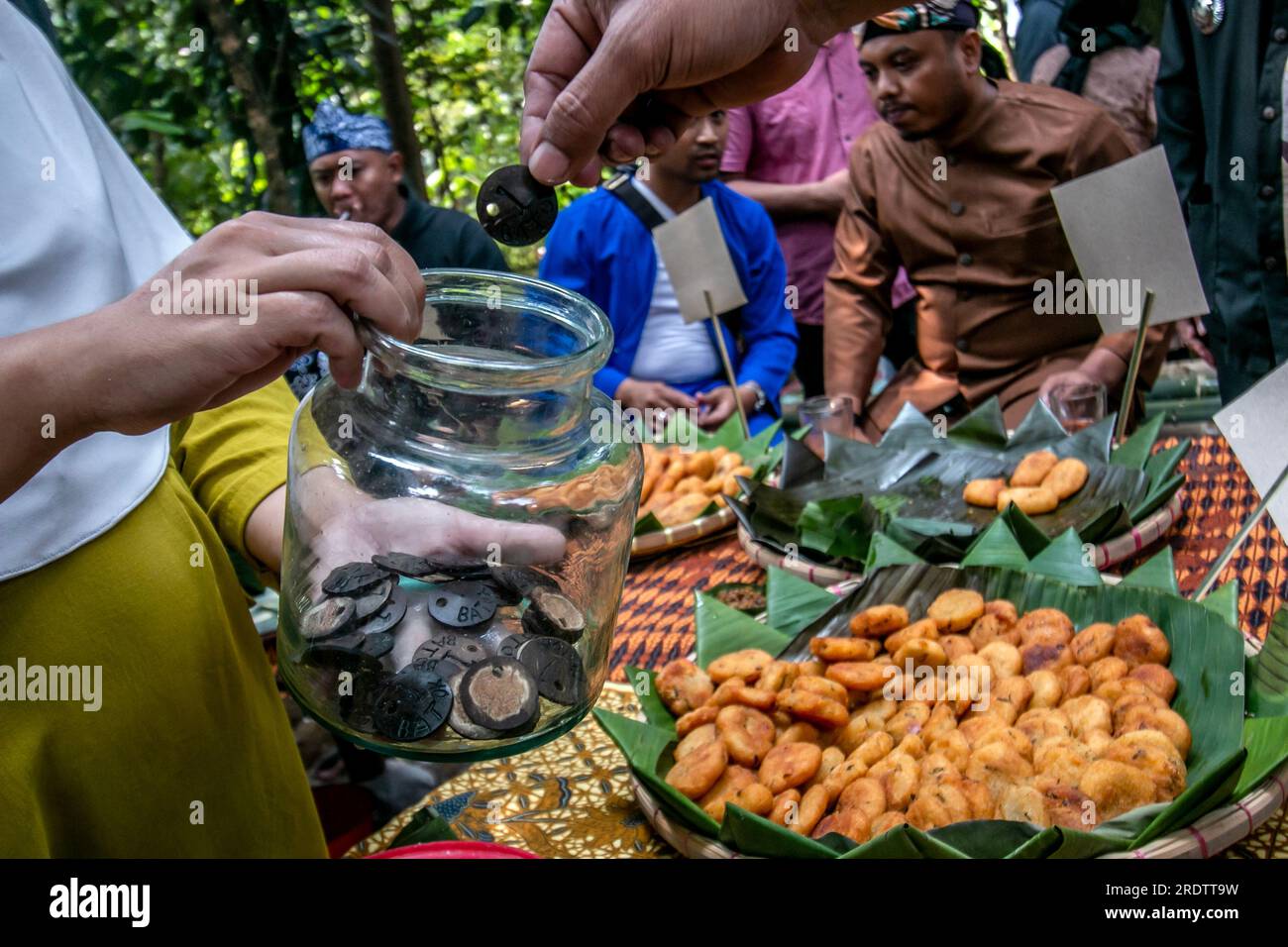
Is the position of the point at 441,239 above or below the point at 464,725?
below

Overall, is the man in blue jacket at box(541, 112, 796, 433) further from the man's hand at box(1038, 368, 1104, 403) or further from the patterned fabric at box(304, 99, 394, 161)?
the man's hand at box(1038, 368, 1104, 403)

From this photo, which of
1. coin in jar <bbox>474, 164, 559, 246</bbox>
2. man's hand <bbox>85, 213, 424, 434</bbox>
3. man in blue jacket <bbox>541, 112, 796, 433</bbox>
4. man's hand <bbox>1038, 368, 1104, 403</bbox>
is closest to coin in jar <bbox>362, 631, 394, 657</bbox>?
man's hand <bbox>85, 213, 424, 434</bbox>

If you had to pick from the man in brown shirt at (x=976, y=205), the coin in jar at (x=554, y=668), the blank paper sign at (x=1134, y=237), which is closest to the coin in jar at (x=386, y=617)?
the coin in jar at (x=554, y=668)

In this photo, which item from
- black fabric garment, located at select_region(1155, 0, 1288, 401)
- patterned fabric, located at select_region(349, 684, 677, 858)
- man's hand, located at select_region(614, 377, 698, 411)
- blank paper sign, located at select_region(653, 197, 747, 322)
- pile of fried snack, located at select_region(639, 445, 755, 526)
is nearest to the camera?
patterned fabric, located at select_region(349, 684, 677, 858)

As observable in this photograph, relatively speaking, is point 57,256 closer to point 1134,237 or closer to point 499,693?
point 499,693

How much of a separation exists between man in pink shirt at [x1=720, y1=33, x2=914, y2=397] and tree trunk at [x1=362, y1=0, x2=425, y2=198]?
54.5 inches

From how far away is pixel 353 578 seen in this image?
100 cm

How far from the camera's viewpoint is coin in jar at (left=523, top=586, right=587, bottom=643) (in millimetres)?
1018

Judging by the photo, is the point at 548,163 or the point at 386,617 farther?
the point at 548,163

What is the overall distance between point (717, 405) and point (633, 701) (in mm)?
2210

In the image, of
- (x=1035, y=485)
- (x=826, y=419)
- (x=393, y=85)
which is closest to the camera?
(x=1035, y=485)

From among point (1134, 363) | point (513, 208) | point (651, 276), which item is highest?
A: point (513, 208)

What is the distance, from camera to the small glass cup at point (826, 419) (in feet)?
9.17

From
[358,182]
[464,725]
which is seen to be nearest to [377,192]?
[358,182]
